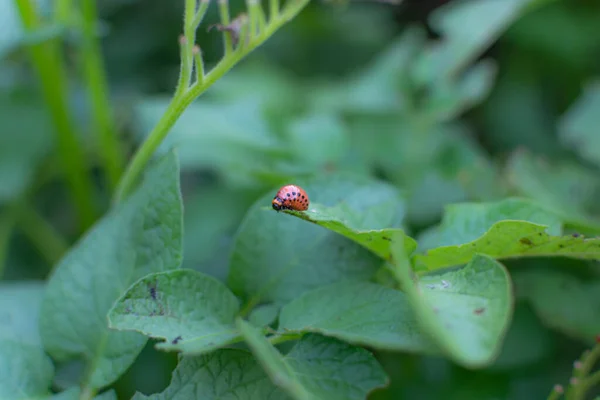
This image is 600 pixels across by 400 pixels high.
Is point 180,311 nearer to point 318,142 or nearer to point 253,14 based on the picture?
point 253,14

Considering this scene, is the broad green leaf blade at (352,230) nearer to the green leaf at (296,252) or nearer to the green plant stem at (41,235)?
the green leaf at (296,252)

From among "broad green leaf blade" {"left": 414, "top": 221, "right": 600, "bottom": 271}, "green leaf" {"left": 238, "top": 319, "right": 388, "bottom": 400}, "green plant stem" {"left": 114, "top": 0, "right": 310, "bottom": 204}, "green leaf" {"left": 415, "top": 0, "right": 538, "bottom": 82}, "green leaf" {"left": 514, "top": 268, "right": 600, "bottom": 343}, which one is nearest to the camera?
"green leaf" {"left": 238, "top": 319, "right": 388, "bottom": 400}

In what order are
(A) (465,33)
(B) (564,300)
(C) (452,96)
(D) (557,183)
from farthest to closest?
(A) (465,33)
(C) (452,96)
(D) (557,183)
(B) (564,300)

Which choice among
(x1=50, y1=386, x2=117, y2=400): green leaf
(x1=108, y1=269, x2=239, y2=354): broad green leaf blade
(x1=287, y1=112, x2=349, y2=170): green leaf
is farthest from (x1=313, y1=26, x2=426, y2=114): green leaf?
(x1=50, y1=386, x2=117, y2=400): green leaf

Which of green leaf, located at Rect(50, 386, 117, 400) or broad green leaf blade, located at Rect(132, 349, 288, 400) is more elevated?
broad green leaf blade, located at Rect(132, 349, 288, 400)

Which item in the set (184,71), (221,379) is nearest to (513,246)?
(221,379)

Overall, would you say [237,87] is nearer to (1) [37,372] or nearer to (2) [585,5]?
(1) [37,372]

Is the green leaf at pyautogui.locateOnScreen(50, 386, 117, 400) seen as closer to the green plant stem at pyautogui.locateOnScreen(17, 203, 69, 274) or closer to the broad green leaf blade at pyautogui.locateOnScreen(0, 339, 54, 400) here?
the broad green leaf blade at pyautogui.locateOnScreen(0, 339, 54, 400)

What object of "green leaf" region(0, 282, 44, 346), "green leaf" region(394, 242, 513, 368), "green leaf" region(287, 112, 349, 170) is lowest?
"green leaf" region(0, 282, 44, 346)
